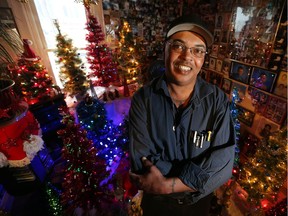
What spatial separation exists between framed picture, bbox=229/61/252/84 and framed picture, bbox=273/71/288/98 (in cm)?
41

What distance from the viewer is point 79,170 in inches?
65.9

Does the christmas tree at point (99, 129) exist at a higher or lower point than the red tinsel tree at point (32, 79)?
lower

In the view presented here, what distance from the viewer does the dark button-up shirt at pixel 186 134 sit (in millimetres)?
864

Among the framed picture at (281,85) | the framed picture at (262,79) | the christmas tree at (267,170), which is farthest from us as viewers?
the framed picture at (262,79)

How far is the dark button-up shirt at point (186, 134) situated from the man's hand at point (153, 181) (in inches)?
2.2

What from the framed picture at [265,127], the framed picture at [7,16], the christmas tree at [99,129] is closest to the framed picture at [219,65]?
the framed picture at [265,127]

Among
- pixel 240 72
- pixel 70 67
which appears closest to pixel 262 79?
pixel 240 72

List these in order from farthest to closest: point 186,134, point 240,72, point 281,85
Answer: point 240,72, point 281,85, point 186,134

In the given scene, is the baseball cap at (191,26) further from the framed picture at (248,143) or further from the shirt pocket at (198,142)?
the framed picture at (248,143)

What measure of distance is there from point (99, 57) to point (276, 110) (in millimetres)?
3323

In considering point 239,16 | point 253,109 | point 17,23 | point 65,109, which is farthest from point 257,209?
point 17,23

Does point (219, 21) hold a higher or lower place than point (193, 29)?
higher

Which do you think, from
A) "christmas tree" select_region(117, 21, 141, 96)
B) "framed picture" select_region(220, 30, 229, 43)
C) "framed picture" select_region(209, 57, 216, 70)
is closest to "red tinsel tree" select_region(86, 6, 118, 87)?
"christmas tree" select_region(117, 21, 141, 96)

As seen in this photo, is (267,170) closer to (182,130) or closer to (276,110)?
(276,110)
